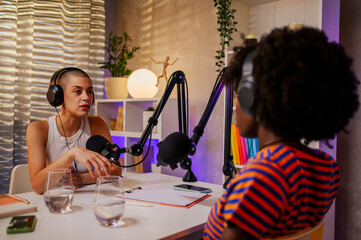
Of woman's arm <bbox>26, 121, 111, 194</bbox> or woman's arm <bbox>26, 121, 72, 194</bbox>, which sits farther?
woman's arm <bbox>26, 121, 72, 194</bbox>

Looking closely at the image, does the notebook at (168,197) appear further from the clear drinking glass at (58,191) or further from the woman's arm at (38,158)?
the woman's arm at (38,158)

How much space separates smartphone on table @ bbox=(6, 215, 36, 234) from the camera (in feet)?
2.95

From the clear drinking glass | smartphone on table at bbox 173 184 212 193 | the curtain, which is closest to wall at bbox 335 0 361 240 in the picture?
smartphone on table at bbox 173 184 212 193

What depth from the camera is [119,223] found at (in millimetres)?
987

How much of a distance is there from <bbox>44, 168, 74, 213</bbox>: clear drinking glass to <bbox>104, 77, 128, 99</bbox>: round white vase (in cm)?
182

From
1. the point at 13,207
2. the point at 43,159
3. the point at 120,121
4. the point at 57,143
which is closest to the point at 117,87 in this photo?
the point at 120,121

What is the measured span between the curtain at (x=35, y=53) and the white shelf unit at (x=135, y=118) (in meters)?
0.38

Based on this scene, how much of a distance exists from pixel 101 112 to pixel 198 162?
1.17 metres

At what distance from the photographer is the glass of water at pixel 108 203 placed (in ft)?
3.01

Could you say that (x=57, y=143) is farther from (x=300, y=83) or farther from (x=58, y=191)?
(x=300, y=83)

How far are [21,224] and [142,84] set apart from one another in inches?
69.7

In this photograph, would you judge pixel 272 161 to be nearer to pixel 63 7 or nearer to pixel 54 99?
pixel 54 99

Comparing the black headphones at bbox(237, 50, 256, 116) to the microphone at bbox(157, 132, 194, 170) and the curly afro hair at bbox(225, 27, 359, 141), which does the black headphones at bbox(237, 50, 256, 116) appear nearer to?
the curly afro hair at bbox(225, 27, 359, 141)

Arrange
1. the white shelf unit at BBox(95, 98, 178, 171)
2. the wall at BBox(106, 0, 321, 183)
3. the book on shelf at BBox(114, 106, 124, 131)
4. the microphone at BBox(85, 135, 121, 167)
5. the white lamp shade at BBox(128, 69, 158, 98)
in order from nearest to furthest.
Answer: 1. the microphone at BBox(85, 135, 121, 167)
2. the wall at BBox(106, 0, 321, 183)
3. the white shelf unit at BBox(95, 98, 178, 171)
4. the white lamp shade at BBox(128, 69, 158, 98)
5. the book on shelf at BBox(114, 106, 124, 131)
